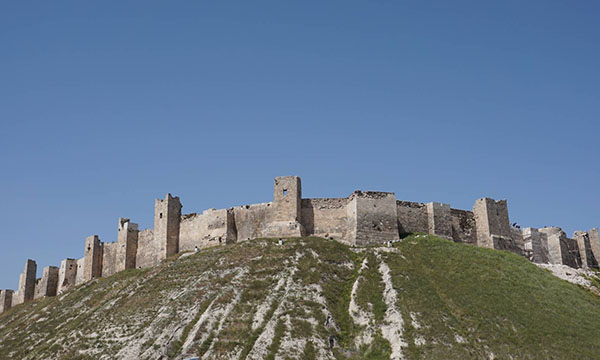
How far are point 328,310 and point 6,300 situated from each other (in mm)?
51029

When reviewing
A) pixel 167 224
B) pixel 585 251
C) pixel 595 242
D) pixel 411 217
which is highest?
pixel 167 224

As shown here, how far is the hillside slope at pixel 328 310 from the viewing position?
4528 centimetres

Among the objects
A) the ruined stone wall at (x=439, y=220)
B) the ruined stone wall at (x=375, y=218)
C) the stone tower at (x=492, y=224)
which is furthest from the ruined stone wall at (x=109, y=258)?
the stone tower at (x=492, y=224)

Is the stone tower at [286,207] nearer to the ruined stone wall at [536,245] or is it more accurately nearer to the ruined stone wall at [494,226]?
the ruined stone wall at [494,226]

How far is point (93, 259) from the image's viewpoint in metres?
75.4

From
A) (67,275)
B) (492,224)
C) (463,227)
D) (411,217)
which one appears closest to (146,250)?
(67,275)

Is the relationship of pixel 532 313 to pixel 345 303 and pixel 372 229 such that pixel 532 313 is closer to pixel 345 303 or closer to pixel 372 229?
pixel 345 303

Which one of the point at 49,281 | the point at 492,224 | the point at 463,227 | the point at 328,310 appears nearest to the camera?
the point at 328,310

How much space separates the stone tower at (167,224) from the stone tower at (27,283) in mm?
22998

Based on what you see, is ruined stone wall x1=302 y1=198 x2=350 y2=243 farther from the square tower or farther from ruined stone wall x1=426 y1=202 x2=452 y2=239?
ruined stone wall x1=426 y1=202 x2=452 y2=239

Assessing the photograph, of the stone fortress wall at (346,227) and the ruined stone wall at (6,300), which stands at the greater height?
the stone fortress wall at (346,227)

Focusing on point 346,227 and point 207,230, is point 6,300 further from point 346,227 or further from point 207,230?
point 346,227

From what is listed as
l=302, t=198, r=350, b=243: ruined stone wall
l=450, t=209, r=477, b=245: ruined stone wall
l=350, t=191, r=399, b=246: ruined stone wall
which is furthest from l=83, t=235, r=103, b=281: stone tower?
l=450, t=209, r=477, b=245: ruined stone wall

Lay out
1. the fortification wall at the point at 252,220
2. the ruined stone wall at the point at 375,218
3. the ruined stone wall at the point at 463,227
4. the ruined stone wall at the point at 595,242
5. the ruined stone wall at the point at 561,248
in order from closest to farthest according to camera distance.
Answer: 1. the ruined stone wall at the point at 375,218
2. the fortification wall at the point at 252,220
3. the ruined stone wall at the point at 463,227
4. the ruined stone wall at the point at 561,248
5. the ruined stone wall at the point at 595,242
